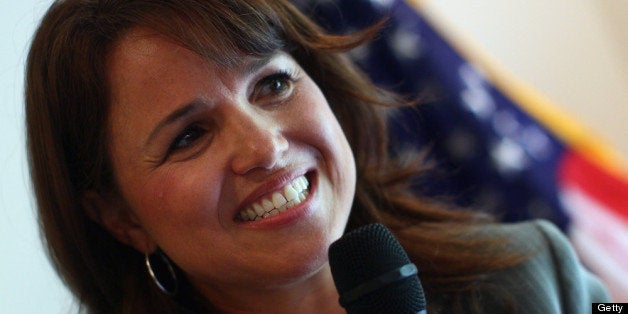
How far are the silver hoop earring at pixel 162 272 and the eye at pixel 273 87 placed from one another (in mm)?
327

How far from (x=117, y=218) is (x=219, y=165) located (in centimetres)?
26

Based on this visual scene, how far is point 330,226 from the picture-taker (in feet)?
3.46

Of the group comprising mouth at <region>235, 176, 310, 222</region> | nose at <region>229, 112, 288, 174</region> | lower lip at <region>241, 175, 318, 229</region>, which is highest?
nose at <region>229, 112, 288, 174</region>

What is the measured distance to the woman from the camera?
1019 mm

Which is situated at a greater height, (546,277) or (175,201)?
(175,201)

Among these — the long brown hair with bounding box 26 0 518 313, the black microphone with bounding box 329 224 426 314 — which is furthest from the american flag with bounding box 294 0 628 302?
the black microphone with bounding box 329 224 426 314

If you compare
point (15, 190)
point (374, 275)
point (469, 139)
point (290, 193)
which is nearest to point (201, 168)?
point (290, 193)

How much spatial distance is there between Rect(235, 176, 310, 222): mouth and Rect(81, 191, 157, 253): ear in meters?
0.22

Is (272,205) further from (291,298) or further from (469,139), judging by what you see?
(469,139)

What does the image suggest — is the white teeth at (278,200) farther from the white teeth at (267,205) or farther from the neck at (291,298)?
the neck at (291,298)

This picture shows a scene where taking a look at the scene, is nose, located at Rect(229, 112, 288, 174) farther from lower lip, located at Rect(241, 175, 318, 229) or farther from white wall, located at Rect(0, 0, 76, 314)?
white wall, located at Rect(0, 0, 76, 314)

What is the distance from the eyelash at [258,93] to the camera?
1056 millimetres

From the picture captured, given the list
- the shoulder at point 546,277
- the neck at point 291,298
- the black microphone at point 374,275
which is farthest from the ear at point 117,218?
the shoulder at point 546,277

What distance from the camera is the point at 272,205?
3.34 ft
